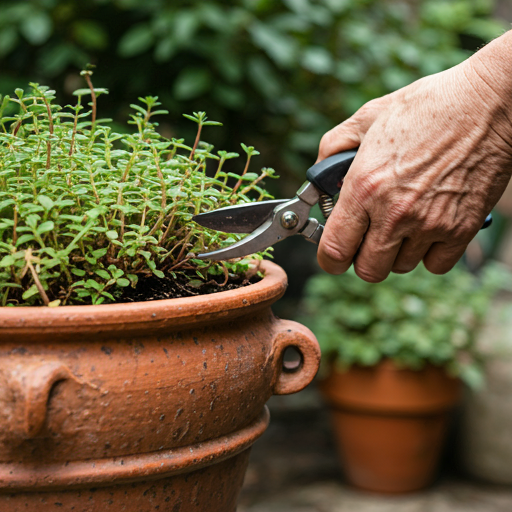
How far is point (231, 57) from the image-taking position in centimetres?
221

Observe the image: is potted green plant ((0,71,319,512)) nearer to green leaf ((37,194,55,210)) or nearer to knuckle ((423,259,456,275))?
green leaf ((37,194,55,210))

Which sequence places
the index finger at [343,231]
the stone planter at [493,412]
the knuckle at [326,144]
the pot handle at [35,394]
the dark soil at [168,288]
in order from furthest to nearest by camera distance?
the stone planter at [493,412]
the knuckle at [326,144]
the index finger at [343,231]
the dark soil at [168,288]
the pot handle at [35,394]

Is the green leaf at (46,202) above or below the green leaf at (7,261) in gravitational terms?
above

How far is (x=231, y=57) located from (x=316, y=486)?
1809mm

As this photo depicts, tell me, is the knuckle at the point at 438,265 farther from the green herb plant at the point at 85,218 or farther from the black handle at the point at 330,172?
the green herb plant at the point at 85,218

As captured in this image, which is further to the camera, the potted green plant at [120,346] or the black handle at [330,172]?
the black handle at [330,172]

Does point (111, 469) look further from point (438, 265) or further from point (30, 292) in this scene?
point (438, 265)

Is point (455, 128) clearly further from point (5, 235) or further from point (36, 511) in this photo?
point (36, 511)

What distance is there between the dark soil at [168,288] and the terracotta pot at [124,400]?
0.36 feet

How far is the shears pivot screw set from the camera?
1.04 m

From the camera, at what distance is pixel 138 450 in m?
0.79

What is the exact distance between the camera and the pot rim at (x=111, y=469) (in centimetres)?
75

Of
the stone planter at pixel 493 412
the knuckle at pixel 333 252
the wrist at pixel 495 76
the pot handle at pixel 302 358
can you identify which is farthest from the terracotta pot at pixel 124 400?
the stone planter at pixel 493 412

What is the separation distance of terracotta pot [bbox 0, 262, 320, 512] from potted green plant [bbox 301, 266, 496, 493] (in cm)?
139
